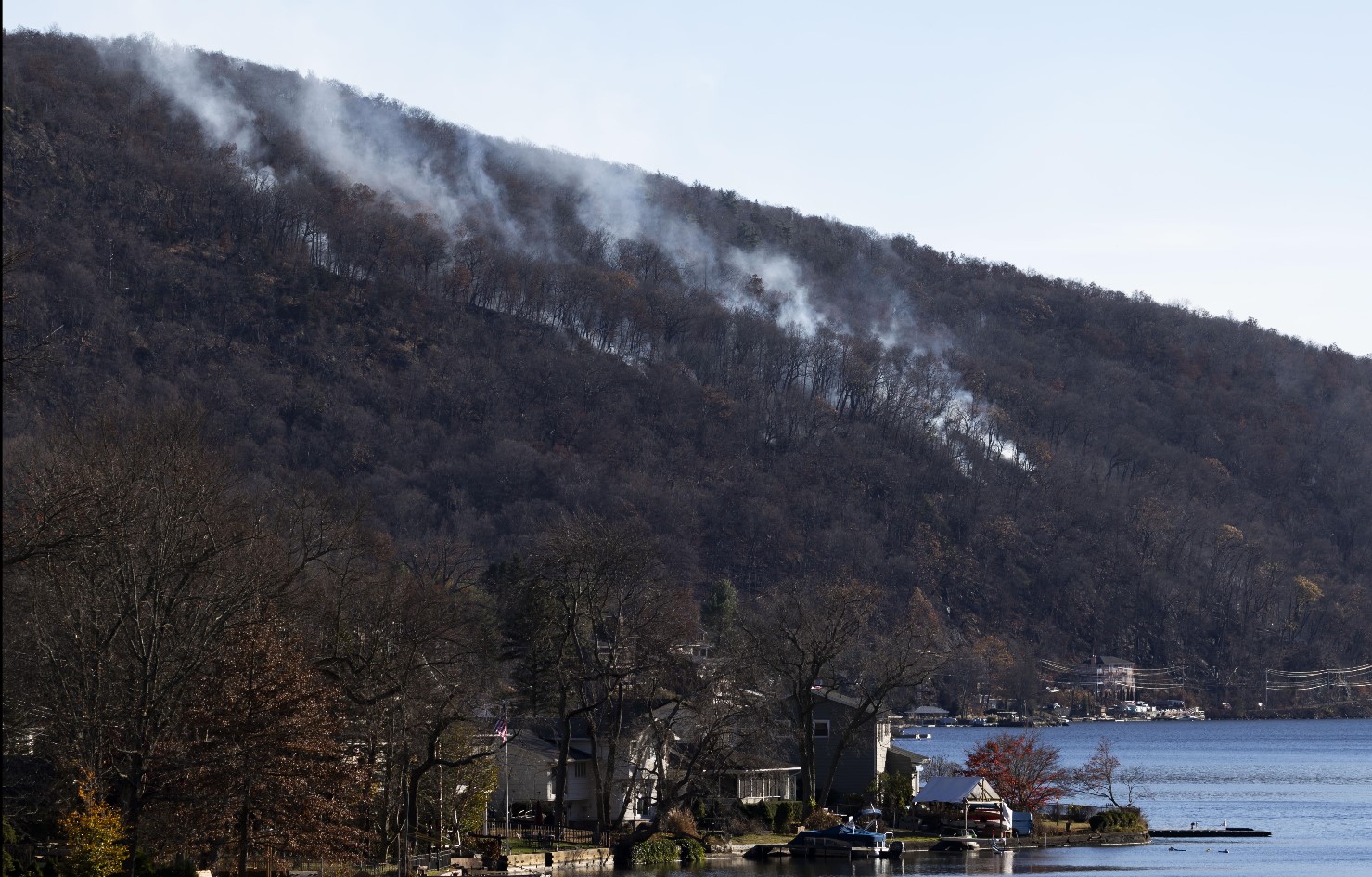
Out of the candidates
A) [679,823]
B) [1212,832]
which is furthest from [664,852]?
[1212,832]

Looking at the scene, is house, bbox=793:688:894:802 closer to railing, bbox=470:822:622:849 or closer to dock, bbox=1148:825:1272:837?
dock, bbox=1148:825:1272:837

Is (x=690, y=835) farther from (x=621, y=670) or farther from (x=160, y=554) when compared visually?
(x=160, y=554)

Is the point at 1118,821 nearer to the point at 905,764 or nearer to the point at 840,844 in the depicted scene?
the point at 905,764

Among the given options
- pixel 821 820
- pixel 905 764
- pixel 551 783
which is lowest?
pixel 821 820

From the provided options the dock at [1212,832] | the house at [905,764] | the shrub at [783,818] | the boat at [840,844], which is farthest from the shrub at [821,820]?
the dock at [1212,832]

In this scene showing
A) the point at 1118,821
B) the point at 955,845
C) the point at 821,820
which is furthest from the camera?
the point at 1118,821

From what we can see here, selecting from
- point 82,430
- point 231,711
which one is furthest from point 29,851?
point 82,430

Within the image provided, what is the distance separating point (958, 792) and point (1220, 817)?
24119 millimetres

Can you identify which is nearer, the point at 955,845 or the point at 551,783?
the point at 551,783

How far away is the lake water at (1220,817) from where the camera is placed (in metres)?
63.8

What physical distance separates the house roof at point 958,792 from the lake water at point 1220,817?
4.79 m

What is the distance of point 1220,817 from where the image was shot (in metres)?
94.2

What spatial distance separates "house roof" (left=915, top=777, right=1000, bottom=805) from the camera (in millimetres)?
78250

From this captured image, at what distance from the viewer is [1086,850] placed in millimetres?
74562
